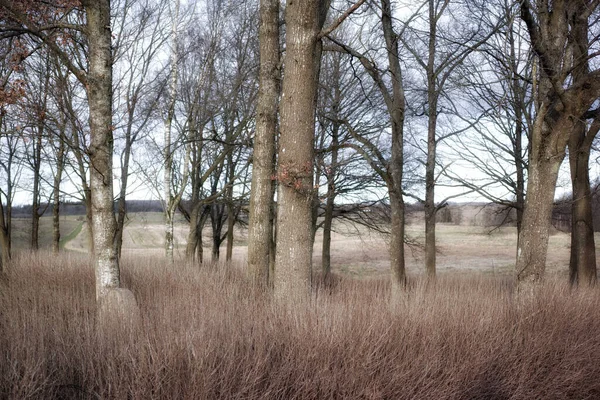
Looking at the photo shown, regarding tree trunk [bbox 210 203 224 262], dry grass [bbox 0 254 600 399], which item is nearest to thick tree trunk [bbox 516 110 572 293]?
dry grass [bbox 0 254 600 399]

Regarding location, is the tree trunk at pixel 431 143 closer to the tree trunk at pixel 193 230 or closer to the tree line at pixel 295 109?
the tree line at pixel 295 109

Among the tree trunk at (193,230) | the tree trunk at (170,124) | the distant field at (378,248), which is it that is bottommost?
the distant field at (378,248)

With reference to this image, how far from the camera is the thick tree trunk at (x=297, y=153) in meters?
5.61

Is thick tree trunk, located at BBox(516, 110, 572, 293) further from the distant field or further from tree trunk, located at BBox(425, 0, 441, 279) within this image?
the distant field

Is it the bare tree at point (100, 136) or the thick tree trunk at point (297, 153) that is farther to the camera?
the bare tree at point (100, 136)

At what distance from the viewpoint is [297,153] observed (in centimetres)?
563

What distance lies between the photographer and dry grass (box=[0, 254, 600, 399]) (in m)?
3.03

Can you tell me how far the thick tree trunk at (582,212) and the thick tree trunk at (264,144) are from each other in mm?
6922

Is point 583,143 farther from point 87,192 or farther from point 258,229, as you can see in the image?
point 87,192

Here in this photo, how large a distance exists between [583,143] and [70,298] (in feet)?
34.7

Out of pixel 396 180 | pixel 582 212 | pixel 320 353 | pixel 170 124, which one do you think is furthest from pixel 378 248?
pixel 320 353

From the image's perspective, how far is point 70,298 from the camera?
6262 millimetres

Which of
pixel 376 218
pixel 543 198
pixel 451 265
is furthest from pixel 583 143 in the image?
pixel 451 265

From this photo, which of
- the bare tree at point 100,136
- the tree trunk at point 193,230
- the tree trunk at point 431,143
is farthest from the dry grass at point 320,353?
the tree trunk at point 193,230
